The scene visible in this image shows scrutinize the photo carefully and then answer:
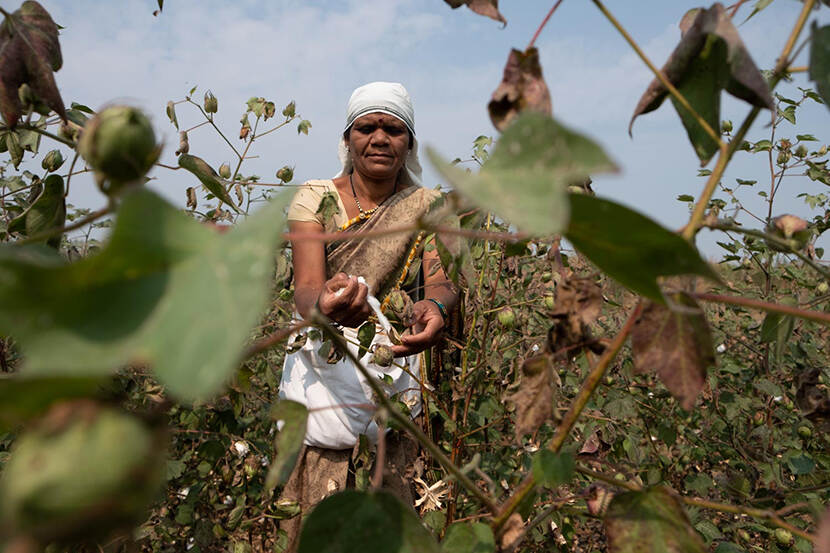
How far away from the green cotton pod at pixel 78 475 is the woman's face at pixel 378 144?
209cm

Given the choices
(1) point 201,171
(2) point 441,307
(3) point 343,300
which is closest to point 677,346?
(1) point 201,171

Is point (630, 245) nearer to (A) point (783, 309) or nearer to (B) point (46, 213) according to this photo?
(A) point (783, 309)

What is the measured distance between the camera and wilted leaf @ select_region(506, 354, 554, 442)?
1.95 feet

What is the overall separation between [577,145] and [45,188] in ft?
2.25

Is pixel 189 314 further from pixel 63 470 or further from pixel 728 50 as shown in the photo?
pixel 728 50

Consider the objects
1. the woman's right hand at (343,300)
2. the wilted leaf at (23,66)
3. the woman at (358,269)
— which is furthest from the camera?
the woman at (358,269)

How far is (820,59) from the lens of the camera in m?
0.49

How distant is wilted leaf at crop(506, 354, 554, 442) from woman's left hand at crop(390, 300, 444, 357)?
1.10m

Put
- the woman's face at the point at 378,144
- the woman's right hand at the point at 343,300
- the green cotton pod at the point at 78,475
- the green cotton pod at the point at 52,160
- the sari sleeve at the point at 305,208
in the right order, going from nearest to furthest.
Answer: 1. the green cotton pod at the point at 78,475
2. the green cotton pod at the point at 52,160
3. the woman's right hand at the point at 343,300
4. the sari sleeve at the point at 305,208
5. the woman's face at the point at 378,144

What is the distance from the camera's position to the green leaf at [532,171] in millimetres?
303

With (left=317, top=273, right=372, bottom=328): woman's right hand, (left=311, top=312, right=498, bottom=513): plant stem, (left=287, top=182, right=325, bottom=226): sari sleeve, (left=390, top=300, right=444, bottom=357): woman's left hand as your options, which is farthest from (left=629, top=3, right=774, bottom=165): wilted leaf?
(left=287, top=182, right=325, bottom=226): sari sleeve

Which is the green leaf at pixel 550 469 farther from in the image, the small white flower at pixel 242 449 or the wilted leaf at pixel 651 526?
the small white flower at pixel 242 449

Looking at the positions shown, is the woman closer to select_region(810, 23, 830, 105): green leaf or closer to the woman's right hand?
the woman's right hand

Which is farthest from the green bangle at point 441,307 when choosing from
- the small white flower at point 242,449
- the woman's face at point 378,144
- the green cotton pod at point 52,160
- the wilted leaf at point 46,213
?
the wilted leaf at point 46,213
